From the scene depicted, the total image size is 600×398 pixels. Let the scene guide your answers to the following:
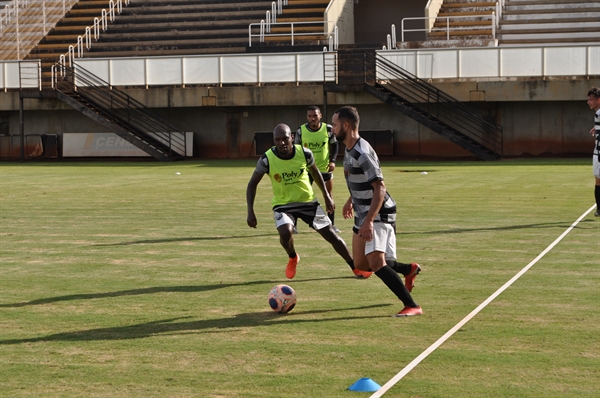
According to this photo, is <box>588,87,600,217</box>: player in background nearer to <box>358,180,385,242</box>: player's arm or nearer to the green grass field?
the green grass field

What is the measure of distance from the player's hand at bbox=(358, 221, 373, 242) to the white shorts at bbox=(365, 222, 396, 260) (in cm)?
15

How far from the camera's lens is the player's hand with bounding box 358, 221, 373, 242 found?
A: 8.48 m

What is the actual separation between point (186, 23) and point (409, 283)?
40661 mm

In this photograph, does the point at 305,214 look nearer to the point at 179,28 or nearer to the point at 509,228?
the point at 509,228

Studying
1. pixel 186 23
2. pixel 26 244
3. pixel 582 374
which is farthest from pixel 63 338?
pixel 186 23

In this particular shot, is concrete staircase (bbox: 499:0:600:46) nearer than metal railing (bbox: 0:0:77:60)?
Yes

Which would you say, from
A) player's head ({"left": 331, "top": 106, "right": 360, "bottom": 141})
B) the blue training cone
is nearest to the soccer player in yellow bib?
player's head ({"left": 331, "top": 106, "right": 360, "bottom": 141})

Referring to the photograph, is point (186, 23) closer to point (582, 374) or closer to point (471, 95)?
point (471, 95)

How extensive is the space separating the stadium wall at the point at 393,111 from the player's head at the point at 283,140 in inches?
1062


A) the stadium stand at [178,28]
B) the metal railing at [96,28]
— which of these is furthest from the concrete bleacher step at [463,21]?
the metal railing at [96,28]

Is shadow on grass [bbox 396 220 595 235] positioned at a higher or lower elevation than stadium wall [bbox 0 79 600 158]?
lower

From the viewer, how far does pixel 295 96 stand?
38469 mm

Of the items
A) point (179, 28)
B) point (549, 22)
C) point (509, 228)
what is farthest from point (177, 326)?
point (179, 28)

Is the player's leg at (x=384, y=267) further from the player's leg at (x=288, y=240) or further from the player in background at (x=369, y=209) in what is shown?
the player's leg at (x=288, y=240)
